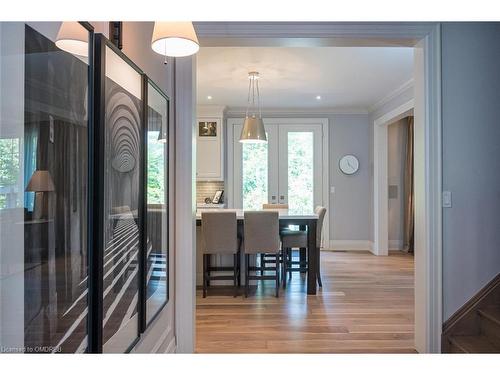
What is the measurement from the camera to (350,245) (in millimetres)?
7195

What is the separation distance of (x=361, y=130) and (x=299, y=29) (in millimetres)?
5049

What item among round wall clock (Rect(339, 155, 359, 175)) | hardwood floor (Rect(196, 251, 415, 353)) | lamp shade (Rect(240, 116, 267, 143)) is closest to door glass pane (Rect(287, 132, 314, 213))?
round wall clock (Rect(339, 155, 359, 175))

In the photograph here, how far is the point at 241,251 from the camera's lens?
4523mm

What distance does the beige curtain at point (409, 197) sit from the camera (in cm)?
694

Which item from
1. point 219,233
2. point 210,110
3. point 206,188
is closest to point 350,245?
point 206,188

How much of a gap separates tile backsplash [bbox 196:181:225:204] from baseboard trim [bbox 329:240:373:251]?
2.48 meters

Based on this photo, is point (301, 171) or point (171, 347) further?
point (301, 171)

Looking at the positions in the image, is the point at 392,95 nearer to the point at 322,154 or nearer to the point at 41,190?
the point at 322,154

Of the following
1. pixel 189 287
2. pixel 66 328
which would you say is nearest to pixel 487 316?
pixel 189 287

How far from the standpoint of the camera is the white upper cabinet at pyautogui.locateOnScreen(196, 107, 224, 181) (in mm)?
6918

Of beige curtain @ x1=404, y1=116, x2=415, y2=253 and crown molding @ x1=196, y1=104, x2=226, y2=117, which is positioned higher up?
crown molding @ x1=196, y1=104, x2=226, y2=117

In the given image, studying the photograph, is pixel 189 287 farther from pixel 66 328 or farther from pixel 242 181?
pixel 242 181

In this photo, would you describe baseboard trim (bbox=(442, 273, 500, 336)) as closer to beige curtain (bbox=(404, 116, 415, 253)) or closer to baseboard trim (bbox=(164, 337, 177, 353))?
baseboard trim (bbox=(164, 337, 177, 353))

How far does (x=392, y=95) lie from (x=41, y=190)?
5.96 meters
